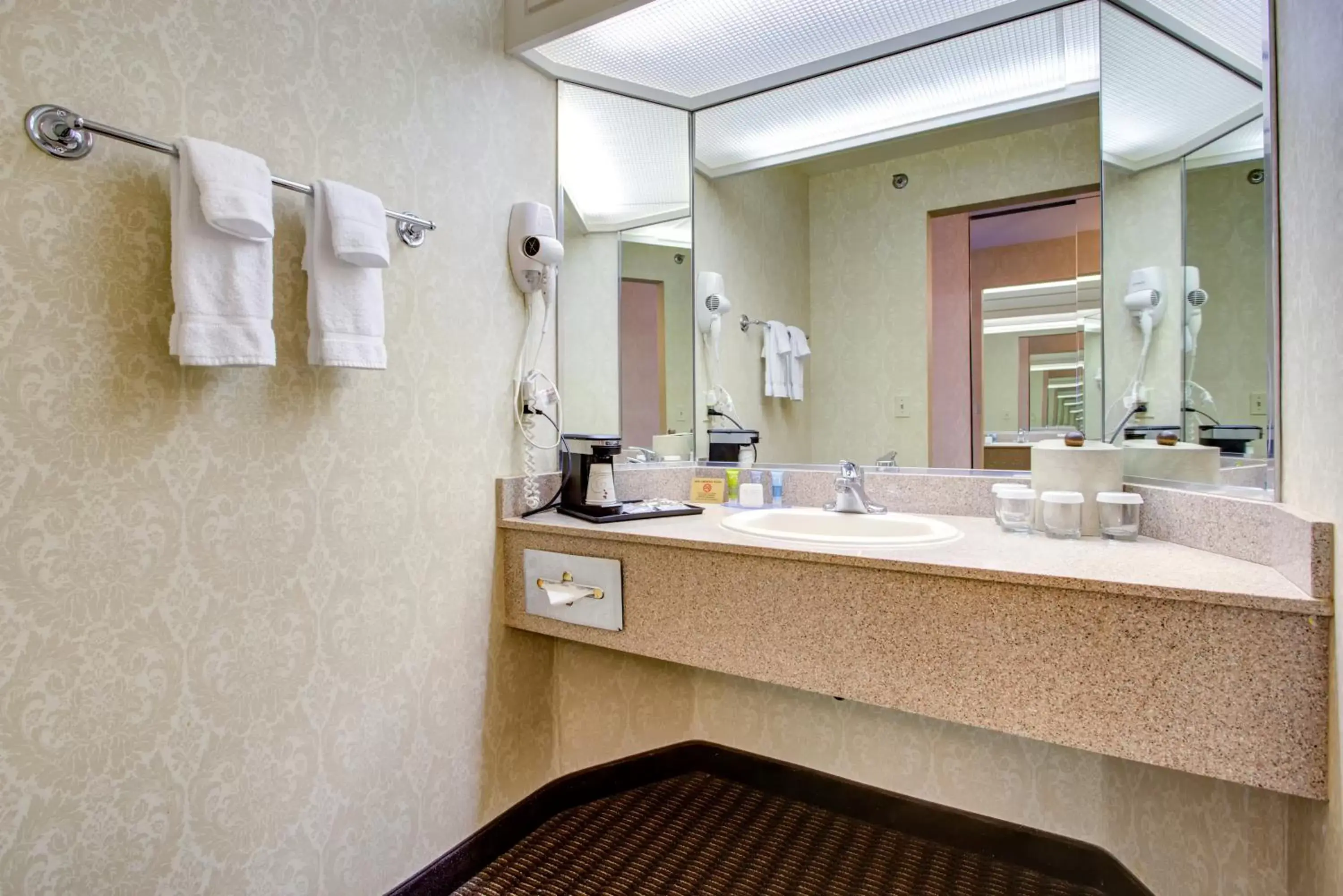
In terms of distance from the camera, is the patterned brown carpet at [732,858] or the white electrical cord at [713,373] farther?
the white electrical cord at [713,373]

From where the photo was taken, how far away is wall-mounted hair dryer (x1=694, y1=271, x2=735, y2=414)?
2068mm

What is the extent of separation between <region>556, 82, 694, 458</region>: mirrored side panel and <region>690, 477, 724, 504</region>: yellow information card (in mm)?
178

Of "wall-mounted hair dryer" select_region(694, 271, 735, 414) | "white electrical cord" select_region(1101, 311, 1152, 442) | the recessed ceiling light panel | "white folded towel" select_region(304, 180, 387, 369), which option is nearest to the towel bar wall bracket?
"white folded towel" select_region(304, 180, 387, 369)

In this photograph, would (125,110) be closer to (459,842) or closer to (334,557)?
(334,557)

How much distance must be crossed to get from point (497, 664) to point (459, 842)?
1.37 ft

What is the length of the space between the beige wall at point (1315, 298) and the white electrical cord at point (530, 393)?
147cm

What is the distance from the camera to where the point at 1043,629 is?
1.05m

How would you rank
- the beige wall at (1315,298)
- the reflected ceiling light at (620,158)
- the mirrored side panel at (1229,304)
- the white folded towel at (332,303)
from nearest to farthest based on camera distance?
the beige wall at (1315,298)
the mirrored side panel at (1229,304)
the white folded towel at (332,303)
the reflected ceiling light at (620,158)

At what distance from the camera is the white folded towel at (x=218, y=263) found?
3.34ft

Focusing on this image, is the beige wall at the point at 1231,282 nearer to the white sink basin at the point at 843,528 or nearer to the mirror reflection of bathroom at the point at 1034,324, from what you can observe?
the mirror reflection of bathroom at the point at 1034,324

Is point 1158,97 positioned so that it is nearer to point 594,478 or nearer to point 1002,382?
point 1002,382

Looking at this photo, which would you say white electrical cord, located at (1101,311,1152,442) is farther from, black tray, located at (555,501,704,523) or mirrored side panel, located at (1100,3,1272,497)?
black tray, located at (555,501,704,523)

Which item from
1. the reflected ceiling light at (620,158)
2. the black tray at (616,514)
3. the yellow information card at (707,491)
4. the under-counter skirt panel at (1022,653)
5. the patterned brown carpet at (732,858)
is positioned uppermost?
the reflected ceiling light at (620,158)

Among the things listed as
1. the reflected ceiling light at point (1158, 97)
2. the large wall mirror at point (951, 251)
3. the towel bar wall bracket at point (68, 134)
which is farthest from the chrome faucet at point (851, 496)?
the towel bar wall bracket at point (68, 134)
